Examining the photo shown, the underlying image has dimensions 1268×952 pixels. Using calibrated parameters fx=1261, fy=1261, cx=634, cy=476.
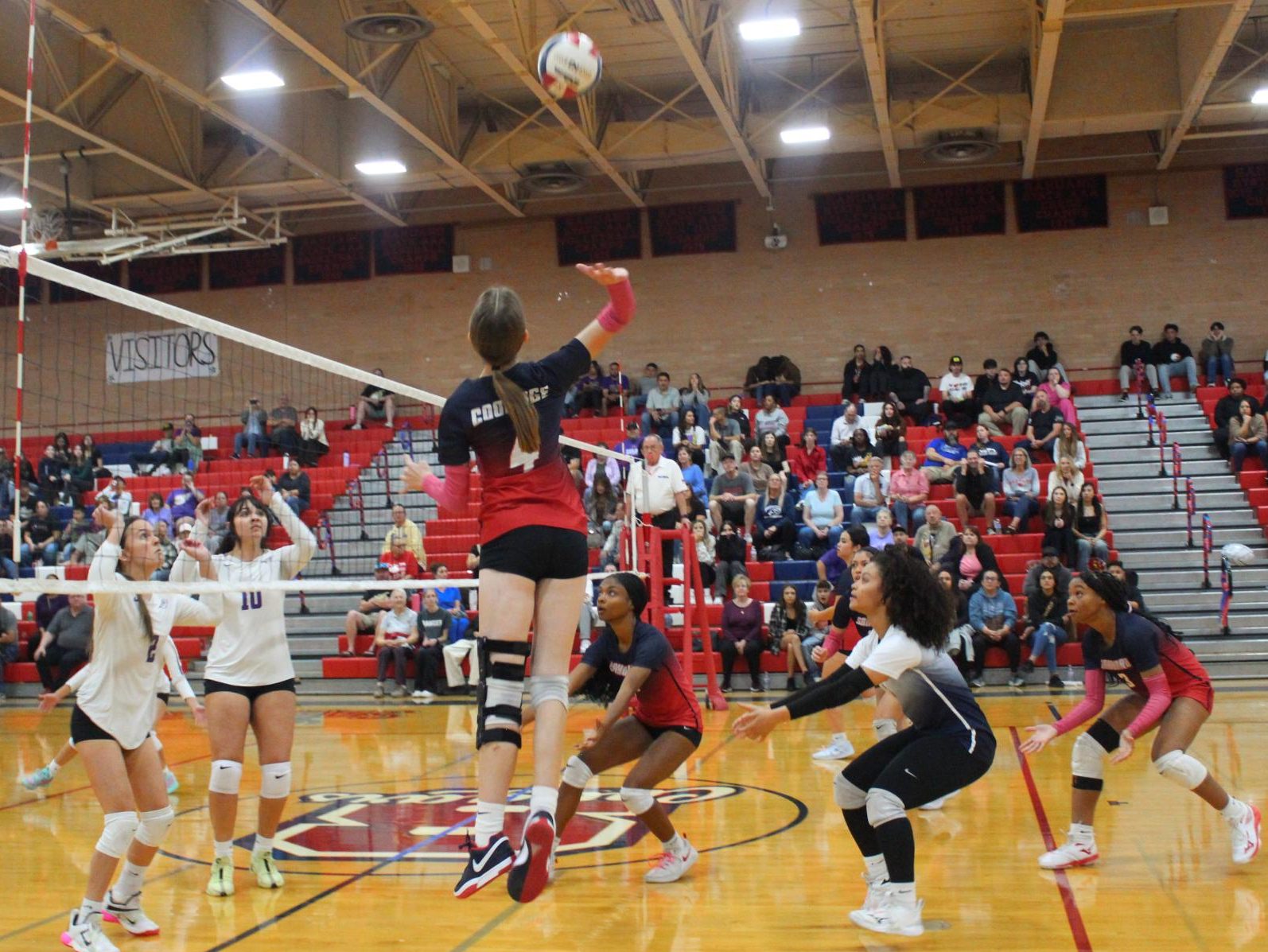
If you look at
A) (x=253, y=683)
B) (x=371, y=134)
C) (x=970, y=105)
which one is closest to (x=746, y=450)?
(x=970, y=105)

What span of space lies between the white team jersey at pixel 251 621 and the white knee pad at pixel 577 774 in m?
1.44

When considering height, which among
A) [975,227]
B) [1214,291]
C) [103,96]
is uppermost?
[103,96]

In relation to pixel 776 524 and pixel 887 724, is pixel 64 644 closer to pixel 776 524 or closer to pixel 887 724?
pixel 776 524

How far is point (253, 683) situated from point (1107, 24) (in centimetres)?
1785

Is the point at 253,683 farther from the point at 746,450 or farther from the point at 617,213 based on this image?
the point at 617,213

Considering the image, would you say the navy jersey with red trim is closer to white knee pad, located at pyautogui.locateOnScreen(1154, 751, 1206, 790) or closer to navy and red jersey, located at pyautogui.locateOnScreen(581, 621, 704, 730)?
white knee pad, located at pyautogui.locateOnScreen(1154, 751, 1206, 790)

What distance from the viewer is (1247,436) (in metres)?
18.8

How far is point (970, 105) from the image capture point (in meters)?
20.2

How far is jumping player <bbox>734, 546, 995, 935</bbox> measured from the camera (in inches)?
202

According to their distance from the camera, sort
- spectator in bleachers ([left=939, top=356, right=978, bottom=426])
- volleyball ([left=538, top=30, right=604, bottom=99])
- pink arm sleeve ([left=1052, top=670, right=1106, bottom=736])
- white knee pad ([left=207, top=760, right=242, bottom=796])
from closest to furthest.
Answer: white knee pad ([left=207, top=760, right=242, bottom=796]) < pink arm sleeve ([left=1052, top=670, right=1106, bottom=736]) < volleyball ([left=538, top=30, right=604, bottom=99]) < spectator in bleachers ([left=939, top=356, right=978, bottom=426])

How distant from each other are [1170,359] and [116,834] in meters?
20.3

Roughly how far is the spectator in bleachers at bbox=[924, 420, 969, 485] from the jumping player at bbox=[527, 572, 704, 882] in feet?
38.3

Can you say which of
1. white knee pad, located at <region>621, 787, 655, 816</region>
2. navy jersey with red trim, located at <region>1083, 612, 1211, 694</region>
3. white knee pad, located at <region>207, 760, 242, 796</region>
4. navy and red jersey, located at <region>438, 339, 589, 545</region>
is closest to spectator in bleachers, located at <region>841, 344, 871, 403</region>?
navy jersey with red trim, located at <region>1083, 612, 1211, 694</region>

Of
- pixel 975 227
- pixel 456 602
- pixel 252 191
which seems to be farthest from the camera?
pixel 975 227
